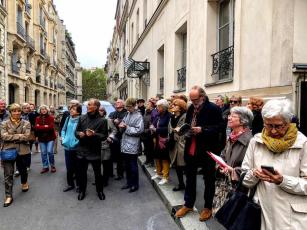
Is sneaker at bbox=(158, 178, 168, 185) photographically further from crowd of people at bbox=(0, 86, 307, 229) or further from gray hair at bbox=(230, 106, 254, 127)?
gray hair at bbox=(230, 106, 254, 127)

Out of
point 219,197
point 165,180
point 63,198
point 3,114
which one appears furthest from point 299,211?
point 3,114

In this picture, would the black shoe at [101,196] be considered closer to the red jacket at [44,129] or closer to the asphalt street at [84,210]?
the asphalt street at [84,210]

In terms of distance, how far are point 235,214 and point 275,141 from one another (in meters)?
Answer: 0.67

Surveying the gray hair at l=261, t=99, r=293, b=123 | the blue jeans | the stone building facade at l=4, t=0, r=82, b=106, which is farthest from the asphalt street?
the stone building facade at l=4, t=0, r=82, b=106

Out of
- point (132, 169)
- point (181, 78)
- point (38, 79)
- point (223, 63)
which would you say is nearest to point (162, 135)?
point (132, 169)

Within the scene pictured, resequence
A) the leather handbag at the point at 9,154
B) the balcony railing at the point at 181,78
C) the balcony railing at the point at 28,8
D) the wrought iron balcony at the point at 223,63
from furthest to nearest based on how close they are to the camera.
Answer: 1. the balcony railing at the point at 28,8
2. the balcony railing at the point at 181,78
3. the wrought iron balcony at the point at 223,63
4. the leather handbag at the point at 9,154

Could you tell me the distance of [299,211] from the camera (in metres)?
2.11

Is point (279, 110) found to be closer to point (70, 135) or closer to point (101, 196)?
point (101, 196)

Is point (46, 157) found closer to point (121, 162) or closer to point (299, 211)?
point (121, 162)

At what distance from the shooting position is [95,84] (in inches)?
3981

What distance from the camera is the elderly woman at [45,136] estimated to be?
7.37m

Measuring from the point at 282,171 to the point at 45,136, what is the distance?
643cm

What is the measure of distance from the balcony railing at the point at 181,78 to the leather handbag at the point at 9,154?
6.57 meters

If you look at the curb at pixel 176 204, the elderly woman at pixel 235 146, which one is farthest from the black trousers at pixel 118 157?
the elderly woman at pixel 235 146
